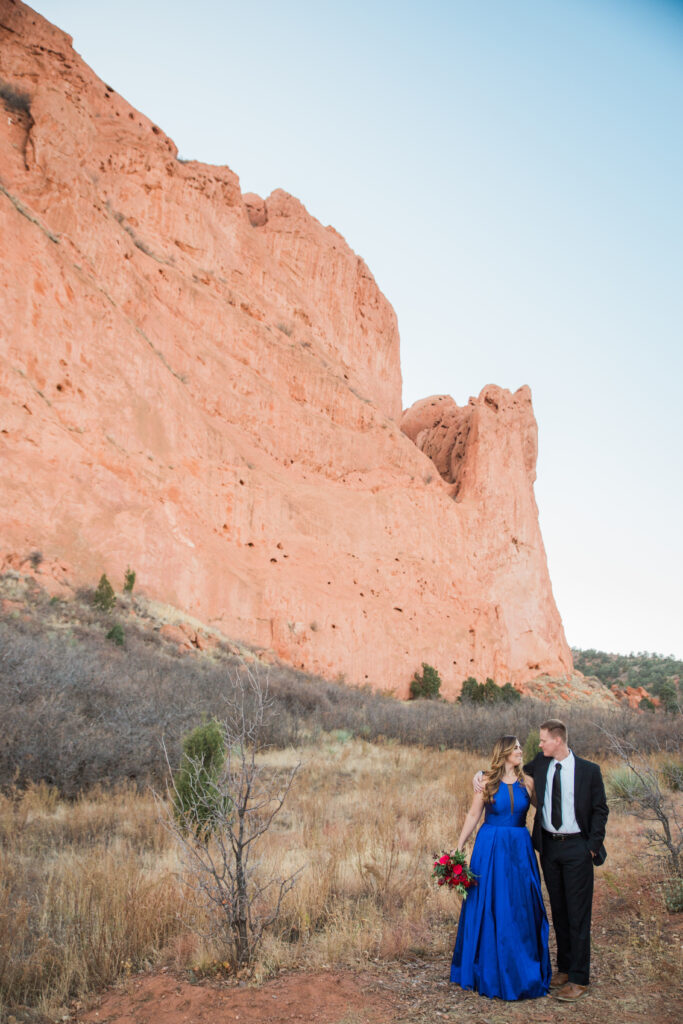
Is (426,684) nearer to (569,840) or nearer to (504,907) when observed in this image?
(569,840)

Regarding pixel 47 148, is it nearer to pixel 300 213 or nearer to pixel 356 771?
pixel 300 213

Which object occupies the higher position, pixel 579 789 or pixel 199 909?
pixel 579 789

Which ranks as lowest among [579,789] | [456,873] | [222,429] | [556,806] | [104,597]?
[456,873]

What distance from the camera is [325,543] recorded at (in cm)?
2688

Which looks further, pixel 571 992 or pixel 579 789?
pixel 579 789

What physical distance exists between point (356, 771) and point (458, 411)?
106 feet

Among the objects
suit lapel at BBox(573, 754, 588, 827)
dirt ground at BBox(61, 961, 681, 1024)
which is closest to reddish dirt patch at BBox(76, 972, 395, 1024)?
dirt ground at BBox(61, 961, 681, 1024)

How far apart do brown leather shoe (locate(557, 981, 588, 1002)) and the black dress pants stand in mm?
32

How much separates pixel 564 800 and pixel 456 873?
792mm

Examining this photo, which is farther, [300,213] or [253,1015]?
[300,213]

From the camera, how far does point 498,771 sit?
4.04 meters

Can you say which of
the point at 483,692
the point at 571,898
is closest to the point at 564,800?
the point at 571,898

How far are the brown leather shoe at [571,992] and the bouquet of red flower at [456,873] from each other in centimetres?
71

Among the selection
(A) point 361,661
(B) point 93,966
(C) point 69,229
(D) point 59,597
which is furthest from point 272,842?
(C) point 69,229
